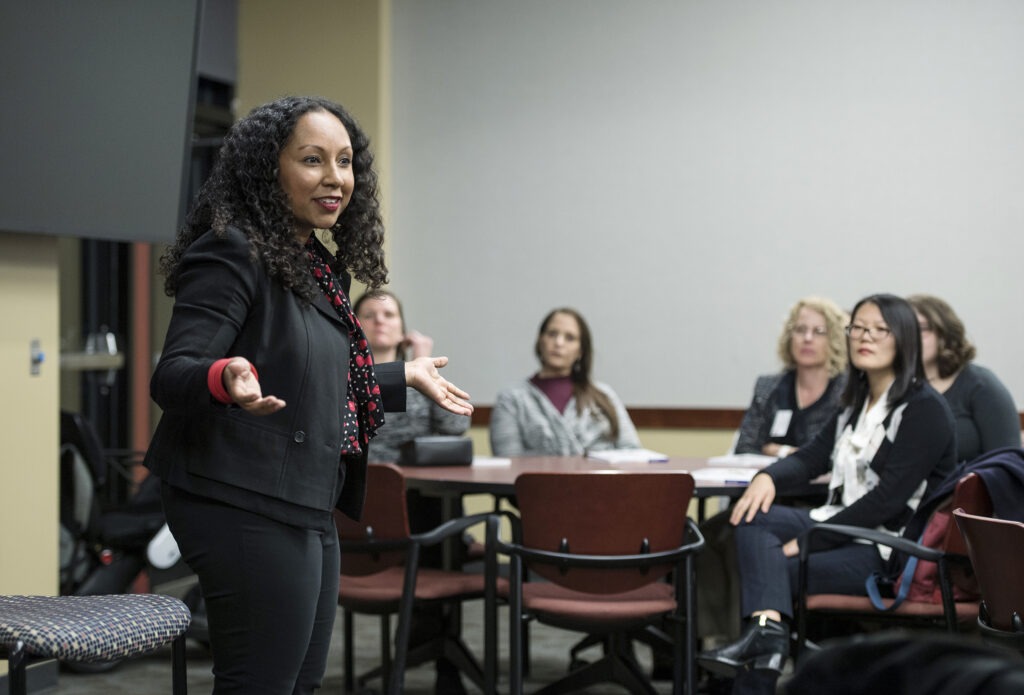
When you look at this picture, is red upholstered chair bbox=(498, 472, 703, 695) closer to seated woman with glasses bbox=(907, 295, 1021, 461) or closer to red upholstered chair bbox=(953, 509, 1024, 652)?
red upholstered chair bbox=(953, 509, 1024, 652)

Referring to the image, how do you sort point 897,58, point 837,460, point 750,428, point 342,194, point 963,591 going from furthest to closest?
point 897,58 < point 750,428 < point 837,460 < point 963,591 < point 342,194

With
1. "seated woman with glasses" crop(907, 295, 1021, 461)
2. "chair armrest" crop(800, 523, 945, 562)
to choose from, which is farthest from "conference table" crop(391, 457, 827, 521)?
"seated woman with glasses" crop(907, 295, 1021, 461)

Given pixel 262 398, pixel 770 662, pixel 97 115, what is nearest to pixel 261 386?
pixel 262 398

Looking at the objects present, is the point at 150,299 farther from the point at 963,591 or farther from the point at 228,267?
the point at 228,267

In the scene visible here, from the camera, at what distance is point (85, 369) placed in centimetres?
632

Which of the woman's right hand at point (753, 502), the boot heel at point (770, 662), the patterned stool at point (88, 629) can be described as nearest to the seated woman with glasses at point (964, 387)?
the woman's right hand at point (753, 502)

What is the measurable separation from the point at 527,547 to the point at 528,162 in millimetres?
3622

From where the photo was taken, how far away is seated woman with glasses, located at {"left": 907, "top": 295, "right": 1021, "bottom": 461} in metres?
4.44

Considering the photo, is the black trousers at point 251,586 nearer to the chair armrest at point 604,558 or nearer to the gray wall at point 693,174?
the chair armrest at point 604,558

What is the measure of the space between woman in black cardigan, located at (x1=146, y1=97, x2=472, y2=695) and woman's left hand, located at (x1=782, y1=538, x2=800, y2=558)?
6.81ft

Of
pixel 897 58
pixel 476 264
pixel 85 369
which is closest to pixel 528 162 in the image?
pixel 476 264

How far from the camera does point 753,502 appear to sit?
3809 mm

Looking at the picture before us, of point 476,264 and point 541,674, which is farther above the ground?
point 476,264

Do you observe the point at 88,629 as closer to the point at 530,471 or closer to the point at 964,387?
the point at 530,471
